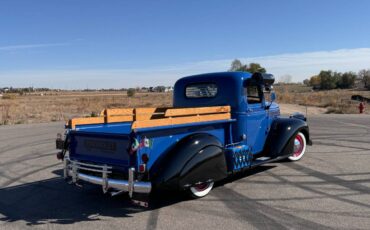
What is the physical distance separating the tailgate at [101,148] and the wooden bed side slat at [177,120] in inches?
11.9

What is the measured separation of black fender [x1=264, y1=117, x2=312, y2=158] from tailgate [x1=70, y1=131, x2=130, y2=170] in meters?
3.39

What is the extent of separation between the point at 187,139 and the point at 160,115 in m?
1.44

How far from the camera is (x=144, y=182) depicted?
4754mm

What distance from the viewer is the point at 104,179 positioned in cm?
492

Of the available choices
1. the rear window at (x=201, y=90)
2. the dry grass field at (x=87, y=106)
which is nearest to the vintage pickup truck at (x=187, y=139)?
the rear window at (x=201, y=90)

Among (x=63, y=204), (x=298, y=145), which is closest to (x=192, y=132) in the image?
(x=63, y=204)

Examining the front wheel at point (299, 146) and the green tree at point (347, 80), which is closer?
the front wheel at point (299, 146)

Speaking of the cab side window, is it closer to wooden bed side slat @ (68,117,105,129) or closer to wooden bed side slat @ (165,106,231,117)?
wooden bed side slat @ (165,106,231,117)

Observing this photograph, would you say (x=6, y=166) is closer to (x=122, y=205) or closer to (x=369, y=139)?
(x=122, y=205)

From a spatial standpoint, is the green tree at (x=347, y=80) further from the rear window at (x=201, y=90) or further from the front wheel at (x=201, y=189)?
the front wheel at (x=201, y=189)

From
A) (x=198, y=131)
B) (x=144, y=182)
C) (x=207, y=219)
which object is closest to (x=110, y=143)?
(x=144, y=182)

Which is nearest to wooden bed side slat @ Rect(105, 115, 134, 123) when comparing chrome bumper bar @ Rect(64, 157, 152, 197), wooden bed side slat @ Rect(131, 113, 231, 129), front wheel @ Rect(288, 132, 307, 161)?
chrome bumper bar @ Rect(64, 157, 152, 197)

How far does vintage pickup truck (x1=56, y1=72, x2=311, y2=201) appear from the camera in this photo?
194 inches

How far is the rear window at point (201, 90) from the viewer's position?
710 cm
